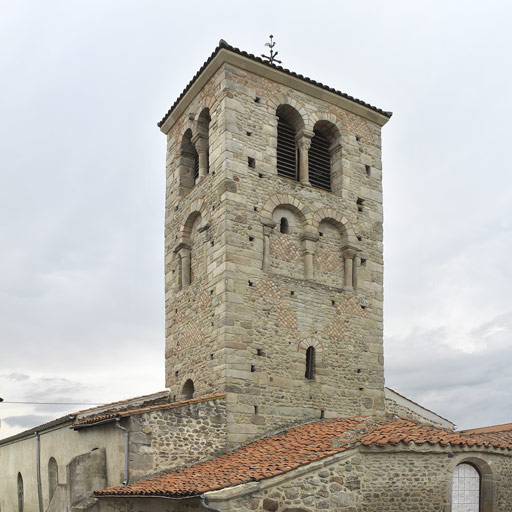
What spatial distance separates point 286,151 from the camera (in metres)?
16.8

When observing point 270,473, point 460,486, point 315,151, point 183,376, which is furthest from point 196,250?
point 460,486

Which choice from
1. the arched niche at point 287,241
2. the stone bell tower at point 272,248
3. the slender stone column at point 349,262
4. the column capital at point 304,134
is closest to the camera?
the stone bell tower at point 272,248

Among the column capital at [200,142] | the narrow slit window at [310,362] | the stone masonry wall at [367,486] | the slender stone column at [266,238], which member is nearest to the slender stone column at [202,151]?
the column capital at [200,142]

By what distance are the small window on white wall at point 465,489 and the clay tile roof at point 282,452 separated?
53 cm

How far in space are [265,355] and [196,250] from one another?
353cm

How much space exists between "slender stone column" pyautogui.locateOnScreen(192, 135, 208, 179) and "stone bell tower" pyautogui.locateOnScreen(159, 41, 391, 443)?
3cm

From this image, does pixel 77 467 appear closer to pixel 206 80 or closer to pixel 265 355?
pixel 265 355

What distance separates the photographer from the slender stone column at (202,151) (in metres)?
16.9

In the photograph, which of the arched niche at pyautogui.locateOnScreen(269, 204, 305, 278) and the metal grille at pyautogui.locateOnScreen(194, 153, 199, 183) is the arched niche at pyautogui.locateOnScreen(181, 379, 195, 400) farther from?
the metal grille at pyautogui.locateOnScreen(194, 153, 199, 183)

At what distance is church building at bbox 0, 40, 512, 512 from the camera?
11.5 meters

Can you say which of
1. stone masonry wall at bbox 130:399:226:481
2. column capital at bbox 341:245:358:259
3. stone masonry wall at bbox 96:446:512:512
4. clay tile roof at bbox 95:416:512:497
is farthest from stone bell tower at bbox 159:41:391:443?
stone masonry wall at bbox 96:446:512:512

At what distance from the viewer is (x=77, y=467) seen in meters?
13.5

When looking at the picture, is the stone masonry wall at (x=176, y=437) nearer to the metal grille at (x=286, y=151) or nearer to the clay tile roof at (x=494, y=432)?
the metal grille at (x=286, y=151)

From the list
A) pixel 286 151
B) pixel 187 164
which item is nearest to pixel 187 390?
pixel 187 164
